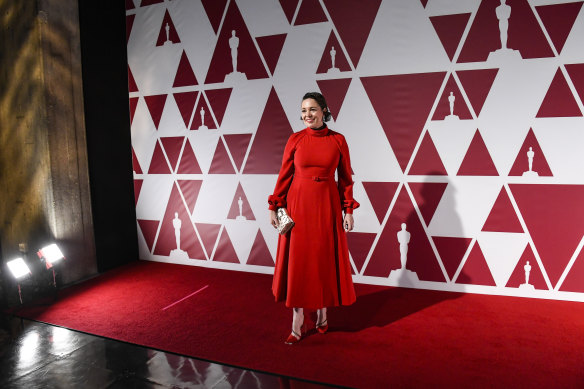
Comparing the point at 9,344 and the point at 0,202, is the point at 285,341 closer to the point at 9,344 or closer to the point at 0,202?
the point at 9,344

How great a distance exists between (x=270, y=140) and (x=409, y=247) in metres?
1.56

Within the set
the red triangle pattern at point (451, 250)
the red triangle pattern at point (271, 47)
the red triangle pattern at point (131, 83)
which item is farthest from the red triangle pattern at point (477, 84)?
the red triangle pattern at point (131, 83)

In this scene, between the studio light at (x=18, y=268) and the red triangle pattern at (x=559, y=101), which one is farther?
the studio light at (x=18, y=268)

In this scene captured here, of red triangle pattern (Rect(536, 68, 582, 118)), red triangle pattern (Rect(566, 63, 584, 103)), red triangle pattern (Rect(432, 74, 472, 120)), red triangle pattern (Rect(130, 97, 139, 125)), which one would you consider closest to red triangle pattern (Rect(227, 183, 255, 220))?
red triangle pattern (Rect(130, 97, 139, 125))

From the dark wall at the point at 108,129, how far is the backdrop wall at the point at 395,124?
0.74 feet

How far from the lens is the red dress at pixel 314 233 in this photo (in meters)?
2.41

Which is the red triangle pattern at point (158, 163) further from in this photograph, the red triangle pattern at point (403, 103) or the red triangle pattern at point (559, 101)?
the red triangle pattern at point (559, 101)

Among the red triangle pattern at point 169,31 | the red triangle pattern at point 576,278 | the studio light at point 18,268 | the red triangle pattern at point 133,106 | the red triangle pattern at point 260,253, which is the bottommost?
the red triangle pattern at point 576,278

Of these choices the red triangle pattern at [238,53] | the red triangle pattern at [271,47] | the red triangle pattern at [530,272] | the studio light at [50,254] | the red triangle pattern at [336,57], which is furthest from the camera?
the red triangle pattern at [238,53]

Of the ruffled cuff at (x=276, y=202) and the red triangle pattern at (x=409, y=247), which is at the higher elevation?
the ruffled cuff at (x=276, y=202)

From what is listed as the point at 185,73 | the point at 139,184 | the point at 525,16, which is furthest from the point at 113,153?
the point at 525,16

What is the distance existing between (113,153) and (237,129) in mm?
1323

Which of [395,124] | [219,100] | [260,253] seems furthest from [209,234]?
[395,124]

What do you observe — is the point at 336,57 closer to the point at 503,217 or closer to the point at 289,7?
the point at 289,7
